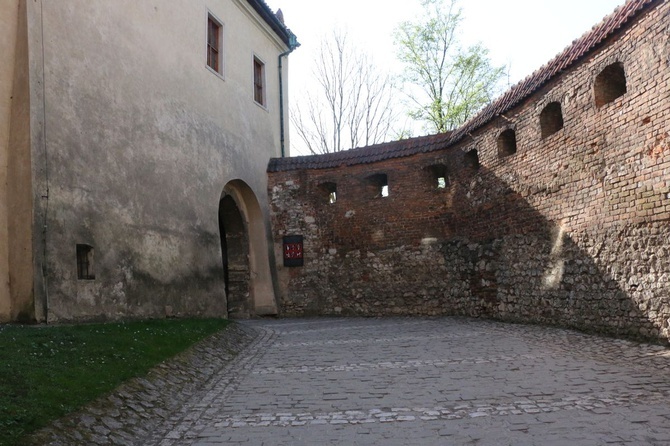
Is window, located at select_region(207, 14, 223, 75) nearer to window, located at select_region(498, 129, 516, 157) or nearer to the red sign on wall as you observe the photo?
the red sign on wall

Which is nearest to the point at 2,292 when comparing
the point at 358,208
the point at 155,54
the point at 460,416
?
the point at 155,54

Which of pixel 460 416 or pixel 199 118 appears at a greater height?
pixel 199 118

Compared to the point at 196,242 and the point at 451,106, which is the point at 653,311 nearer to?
the point at 196,242

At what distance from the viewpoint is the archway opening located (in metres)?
14.4

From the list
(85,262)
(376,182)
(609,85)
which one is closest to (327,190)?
(376,182)

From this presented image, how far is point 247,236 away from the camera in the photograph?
48.6 feet

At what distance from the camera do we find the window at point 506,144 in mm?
11203

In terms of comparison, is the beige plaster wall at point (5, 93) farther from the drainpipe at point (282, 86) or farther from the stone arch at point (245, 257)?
the drainpipe at point (282, 86)

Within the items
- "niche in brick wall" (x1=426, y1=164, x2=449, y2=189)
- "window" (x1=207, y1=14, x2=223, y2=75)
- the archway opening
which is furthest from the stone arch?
"niche in brick wall" (x1=426, y1=164, x2=449, y2=189)

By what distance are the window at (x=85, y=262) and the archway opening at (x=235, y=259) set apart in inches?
226

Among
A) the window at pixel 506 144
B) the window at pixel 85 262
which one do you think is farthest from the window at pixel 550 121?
the window at pixel 85 262

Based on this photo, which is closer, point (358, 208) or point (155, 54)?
point (155, 54)

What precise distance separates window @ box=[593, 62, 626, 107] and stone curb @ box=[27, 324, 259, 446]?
22.9 ft

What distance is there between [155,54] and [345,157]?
5.67m
